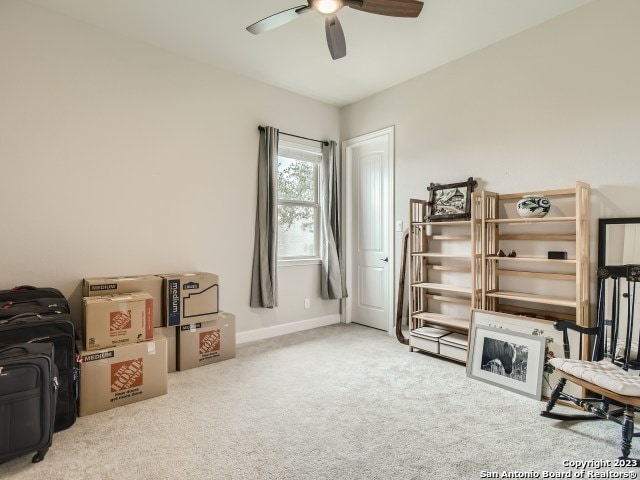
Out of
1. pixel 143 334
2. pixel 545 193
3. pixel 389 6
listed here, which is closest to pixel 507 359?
pixel 545 193

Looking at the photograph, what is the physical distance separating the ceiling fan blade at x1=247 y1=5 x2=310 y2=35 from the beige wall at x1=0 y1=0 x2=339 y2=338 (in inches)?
55.6

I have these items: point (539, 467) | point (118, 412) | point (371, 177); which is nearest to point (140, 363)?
point (118, 412)

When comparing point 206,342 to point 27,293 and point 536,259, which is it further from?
point 536,259

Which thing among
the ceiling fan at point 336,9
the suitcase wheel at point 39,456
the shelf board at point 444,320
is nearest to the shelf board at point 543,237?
the shelf board at point 444,320

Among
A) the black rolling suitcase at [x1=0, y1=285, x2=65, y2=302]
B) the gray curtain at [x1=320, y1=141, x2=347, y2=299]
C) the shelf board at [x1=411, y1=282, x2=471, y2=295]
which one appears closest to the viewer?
the black rolling suitcase at [x1=0, y1=285, x2=65, y2=302]

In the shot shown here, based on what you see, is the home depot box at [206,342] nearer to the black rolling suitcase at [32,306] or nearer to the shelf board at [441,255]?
the black rolling suitcase at [32,306]

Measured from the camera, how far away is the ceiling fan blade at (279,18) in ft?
7.07

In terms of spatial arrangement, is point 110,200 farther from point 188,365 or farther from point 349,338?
point 349,338

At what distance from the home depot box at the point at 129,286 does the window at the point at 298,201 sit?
1513 millimetres

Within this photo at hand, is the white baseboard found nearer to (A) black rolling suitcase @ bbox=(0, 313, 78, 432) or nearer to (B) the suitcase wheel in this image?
(A) black rolling suitcase @ bbox=(0, 313, 78, 432)

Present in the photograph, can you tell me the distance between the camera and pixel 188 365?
302cm

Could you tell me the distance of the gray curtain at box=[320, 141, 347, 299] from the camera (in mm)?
4367

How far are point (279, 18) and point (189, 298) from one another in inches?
88.8

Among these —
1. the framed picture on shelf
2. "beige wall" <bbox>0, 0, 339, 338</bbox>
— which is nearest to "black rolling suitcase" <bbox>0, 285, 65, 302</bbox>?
"beige wall" <bbox>0, 0, 339, 338</bbox>
